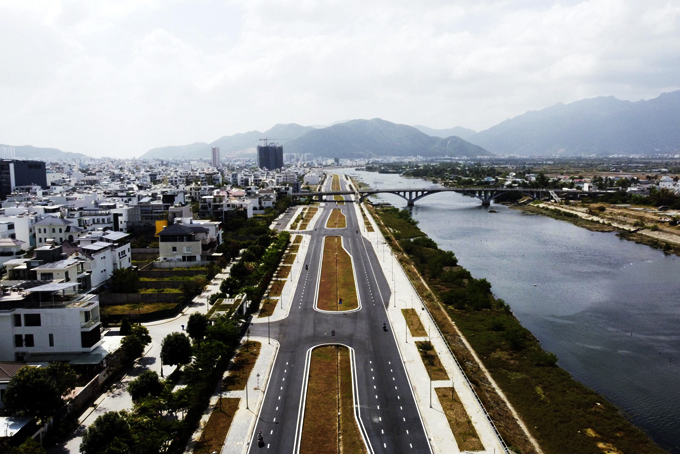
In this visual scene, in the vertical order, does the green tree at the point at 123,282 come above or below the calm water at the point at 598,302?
above

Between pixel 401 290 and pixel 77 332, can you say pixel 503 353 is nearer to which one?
pixel 401 290

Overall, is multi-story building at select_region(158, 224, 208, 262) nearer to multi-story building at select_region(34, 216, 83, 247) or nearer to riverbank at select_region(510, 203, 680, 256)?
multi-story building at select_region(34, 216, 83, 247)

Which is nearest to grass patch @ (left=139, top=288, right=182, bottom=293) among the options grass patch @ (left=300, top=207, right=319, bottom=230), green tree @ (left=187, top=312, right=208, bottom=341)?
green tree @ (left=187, top=312, right=208, bottom=341)

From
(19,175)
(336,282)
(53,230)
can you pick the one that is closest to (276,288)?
(336,282)

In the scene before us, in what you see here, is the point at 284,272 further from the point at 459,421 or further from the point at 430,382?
the point at 459,421

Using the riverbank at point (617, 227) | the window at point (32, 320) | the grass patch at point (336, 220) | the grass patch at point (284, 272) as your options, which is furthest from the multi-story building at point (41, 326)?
the riverbank at point (617, 227)

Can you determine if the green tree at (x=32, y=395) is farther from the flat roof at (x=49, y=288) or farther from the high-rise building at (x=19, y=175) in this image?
the high-rise building at (x=19, y=175)
